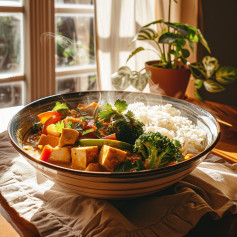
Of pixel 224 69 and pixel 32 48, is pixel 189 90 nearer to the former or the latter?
pixel 224 69

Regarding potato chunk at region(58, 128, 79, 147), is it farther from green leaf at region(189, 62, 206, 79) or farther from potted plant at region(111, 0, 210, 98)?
green leaf at region(189, 62, 206, 79)

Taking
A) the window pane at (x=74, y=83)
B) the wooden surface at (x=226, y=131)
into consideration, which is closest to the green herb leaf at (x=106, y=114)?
the wooden surface at (x=226, y=131)

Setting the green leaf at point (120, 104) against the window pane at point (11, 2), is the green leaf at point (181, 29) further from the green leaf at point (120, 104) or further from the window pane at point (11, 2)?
the window pane at point (11, 2)

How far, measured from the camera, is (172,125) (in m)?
1.21

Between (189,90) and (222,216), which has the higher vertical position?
(189,90)

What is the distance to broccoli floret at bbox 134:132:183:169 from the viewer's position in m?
0.86

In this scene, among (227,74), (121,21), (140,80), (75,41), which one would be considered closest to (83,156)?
(140,80)

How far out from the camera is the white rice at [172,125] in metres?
1.07

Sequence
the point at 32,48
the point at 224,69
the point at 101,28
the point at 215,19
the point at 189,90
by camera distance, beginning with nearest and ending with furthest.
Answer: the point at 224,69, the point at 32,48, the point at 101,28, the point at 189,90, the point at 215,19

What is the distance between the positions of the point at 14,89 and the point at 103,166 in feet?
5.86

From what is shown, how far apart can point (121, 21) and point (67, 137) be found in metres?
1.76

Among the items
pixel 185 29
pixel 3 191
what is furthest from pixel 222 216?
pixel 185 29

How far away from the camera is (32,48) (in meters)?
2.18

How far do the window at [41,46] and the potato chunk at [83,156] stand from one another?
1283mm
